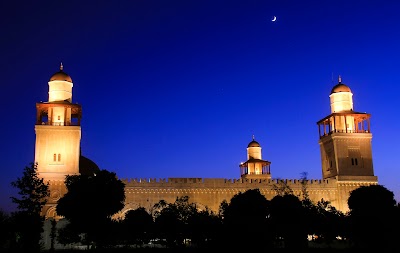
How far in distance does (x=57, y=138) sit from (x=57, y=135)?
24 cm

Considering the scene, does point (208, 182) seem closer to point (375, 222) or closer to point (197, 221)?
point (197, 221)

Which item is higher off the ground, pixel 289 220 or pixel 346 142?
pixel 346 142

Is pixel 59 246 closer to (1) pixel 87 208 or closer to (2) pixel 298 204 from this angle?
(1) pixel 87 208

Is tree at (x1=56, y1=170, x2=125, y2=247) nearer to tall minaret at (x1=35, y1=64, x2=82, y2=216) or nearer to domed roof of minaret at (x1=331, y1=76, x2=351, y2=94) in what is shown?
tall minaret at (x1=35, y1=64, x2=82, y2=216)

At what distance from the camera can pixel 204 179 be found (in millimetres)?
43938

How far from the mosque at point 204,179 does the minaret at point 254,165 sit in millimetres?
8918

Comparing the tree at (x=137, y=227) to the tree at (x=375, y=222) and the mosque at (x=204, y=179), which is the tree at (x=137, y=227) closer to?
the mosque at (x=204, y=179)

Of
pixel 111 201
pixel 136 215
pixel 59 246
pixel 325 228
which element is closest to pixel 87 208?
pixel 111 201

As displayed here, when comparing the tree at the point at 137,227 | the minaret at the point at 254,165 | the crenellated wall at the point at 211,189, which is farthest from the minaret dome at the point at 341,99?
the tree at the point at 137,227

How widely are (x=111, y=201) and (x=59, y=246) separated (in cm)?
903

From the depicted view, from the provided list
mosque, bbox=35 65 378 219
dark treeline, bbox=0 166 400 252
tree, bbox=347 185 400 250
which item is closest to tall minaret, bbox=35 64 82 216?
mosque, bbox=35 65 378 219

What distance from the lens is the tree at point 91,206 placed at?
95.0ft

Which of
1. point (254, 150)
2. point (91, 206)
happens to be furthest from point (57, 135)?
point (254, 150)

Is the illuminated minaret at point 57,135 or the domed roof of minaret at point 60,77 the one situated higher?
the domed roof of minaret at point 60,77
